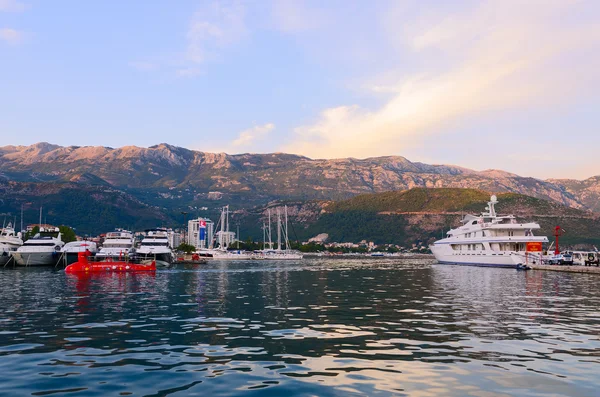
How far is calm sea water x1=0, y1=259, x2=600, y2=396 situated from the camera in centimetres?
1355

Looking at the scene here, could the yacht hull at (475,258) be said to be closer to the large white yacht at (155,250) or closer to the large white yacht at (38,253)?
the large white yacht at (155,250)

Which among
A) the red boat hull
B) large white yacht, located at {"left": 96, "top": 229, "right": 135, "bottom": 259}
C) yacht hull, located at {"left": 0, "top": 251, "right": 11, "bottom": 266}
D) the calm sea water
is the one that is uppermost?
large white yacht, located at {"left": 96, "top": 229, "right": 135, "bottom": 259}

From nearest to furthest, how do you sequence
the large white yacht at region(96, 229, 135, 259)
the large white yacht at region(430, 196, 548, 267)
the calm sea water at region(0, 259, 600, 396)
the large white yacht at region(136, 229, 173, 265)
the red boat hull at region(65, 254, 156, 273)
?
the calm sea water at region(0, 259, 600, 396) < the red boat hull at region(65, 254, 156, 273) < the large white yacht at region(430, 196, 548, 267) < the large white yacht at region(96, 229, 135, 259) < the large white yacht at region(136, 229, 173, 265)

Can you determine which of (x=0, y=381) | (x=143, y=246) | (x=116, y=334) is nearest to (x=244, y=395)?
(x=0, y=381)

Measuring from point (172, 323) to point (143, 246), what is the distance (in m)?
95.4

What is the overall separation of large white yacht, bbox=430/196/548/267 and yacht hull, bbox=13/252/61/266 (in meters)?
95.2

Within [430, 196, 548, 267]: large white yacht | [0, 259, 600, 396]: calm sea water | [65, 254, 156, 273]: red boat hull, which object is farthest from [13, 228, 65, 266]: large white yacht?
[430, 196, 548, 267]: large white yacht

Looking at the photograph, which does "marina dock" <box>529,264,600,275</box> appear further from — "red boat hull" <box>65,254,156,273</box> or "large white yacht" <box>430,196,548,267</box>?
"red boat hull" <box>65,254,156,273</box>

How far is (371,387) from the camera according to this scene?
13305 mm

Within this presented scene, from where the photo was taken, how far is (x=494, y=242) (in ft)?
345

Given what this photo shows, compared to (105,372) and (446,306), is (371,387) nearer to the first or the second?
(105,372)

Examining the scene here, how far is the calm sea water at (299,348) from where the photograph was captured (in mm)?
13547

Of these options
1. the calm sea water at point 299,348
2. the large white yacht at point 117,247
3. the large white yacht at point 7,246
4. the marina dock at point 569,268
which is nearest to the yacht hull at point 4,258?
the large white yacht at point 7,246

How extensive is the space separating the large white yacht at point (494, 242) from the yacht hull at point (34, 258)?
95.2m
